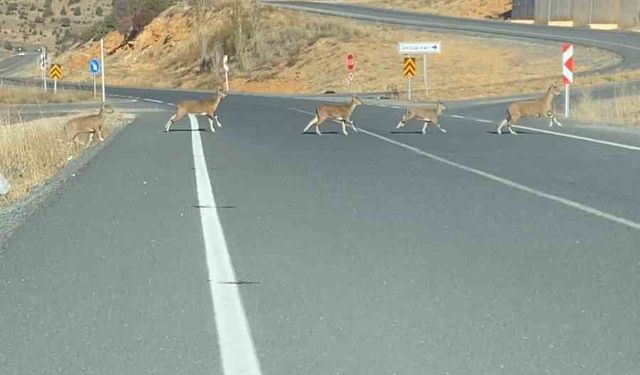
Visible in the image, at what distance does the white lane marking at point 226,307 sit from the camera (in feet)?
20.9

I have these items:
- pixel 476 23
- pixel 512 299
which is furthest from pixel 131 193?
pixel 476 23

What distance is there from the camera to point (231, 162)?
18734 mm

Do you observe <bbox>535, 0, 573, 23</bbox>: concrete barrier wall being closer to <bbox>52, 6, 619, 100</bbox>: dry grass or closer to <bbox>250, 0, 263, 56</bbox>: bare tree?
<bbox>52, 6, 619, 100</bbox>: dry grass

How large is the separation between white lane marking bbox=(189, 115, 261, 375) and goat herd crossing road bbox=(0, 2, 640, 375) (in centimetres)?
2

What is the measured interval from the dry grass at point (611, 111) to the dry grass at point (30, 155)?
45.6 feet

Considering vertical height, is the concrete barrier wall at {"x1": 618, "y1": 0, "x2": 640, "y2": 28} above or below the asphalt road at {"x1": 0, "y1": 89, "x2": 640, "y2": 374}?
below

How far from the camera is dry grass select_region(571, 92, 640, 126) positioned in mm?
27927

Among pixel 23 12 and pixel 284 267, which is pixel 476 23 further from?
pixel 23 12

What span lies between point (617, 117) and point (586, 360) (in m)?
23.4

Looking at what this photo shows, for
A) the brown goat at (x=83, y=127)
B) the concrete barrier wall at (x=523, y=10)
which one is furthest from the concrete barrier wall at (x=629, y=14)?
the brown goat at (x=83, y=127)

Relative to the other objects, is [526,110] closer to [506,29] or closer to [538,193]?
[538,193]

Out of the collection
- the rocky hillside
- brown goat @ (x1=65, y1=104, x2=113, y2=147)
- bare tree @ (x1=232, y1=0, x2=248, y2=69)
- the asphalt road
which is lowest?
the rocky hillside

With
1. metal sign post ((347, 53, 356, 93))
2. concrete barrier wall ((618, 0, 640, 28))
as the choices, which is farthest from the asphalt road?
concrete barrier wall ((618, 0, 640, 28))

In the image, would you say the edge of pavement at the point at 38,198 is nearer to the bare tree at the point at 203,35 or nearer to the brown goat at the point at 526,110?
the brown goat at the point at 526,110
